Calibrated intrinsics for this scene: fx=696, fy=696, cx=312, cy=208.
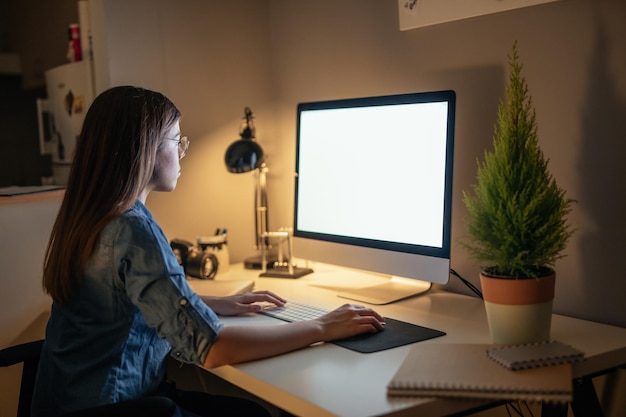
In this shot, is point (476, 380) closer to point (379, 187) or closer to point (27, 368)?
point (379, 187)

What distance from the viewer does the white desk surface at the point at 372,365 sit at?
112cm

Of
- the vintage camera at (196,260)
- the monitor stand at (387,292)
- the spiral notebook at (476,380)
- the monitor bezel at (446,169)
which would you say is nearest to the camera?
the spiral notebook at (476,380)

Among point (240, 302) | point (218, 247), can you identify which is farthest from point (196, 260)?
point (240, 302)

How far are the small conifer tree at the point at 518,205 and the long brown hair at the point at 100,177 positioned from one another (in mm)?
678

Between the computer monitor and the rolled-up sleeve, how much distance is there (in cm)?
60

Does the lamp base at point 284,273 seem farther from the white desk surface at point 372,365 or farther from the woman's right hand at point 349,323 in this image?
the woman's right hand at point 349,323

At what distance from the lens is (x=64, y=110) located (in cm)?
250

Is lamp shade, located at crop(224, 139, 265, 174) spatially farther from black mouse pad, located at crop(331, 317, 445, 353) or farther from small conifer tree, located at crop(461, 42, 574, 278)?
small conifer tree, located at crop(461, 42, 574, 278)

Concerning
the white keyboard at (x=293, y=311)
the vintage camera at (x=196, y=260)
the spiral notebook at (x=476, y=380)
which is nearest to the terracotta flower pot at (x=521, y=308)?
the spiral notebook at (x=476, y=380)

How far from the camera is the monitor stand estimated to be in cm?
177

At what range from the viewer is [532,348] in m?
1.28

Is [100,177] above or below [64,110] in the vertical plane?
below

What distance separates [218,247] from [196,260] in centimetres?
12

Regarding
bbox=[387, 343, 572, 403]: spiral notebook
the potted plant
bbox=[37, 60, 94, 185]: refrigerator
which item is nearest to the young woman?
bbox=[387, 343, 572, 403]: spiral notebook
